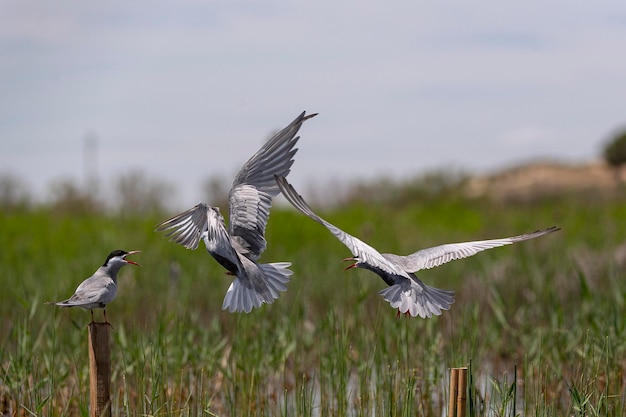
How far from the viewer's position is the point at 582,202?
20938mm

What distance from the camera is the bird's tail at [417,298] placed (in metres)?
3.20

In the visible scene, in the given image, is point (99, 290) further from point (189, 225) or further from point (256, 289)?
point (256, 289)

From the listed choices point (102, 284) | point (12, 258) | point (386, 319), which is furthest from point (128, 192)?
point (102, 284)

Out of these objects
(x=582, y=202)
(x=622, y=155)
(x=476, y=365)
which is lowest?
(x=476, y=365)

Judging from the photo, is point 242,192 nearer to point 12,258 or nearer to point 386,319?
point 386,319

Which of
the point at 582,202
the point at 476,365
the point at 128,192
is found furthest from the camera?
the point at 128,192

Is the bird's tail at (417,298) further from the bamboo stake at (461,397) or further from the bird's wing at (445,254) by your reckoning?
the bamboo stake at (461,397)

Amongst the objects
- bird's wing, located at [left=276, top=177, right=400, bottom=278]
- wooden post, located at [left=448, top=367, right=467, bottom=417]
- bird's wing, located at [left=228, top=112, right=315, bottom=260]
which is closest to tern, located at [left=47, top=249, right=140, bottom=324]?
bird's wing, located at [left=228, top=112, right=315, bottom=260]

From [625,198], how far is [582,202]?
4.95 feet

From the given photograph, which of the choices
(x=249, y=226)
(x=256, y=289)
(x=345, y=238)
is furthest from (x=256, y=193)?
(x=345, y=238)

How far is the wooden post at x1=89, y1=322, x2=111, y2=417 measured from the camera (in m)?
3.80

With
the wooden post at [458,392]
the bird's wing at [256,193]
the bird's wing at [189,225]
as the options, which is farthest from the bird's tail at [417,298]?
the bird's wing at [189,225]

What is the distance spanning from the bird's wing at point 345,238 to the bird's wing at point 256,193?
0.27m

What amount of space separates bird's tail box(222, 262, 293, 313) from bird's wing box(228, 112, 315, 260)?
131 millimetres
